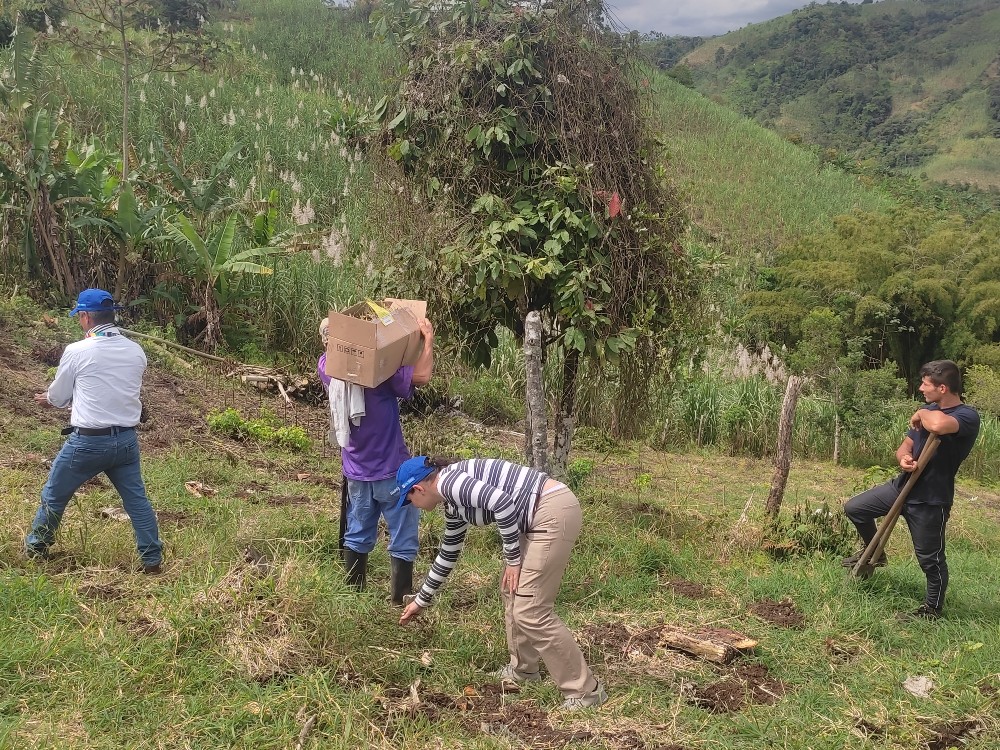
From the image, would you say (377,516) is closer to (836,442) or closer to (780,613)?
(780,613)

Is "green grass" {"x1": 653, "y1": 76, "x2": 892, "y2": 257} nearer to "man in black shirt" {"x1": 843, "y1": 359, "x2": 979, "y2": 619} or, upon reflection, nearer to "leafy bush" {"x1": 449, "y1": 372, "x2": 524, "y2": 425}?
"leafy bush" {"x1": 449, "y1": 372, "x2": 524, "y2": 425}

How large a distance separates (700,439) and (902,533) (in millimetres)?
3570

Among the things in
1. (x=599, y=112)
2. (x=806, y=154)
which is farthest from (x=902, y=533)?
(x=806, y=154)

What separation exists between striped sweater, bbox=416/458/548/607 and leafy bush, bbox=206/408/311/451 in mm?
4033

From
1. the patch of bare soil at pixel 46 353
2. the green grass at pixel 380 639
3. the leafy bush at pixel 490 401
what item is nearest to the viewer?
the green grass at pixel 380 639

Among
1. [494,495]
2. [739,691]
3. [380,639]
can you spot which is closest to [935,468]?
[739,691]

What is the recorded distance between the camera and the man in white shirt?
4.32 meters

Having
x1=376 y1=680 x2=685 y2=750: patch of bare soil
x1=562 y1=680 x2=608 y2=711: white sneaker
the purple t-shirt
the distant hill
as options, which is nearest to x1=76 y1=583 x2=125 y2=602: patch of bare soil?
the purple t-shirt

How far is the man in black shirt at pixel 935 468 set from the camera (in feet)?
15.5

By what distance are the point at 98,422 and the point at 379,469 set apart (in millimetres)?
1469

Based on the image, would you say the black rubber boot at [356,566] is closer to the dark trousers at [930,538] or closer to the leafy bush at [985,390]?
the dark trousers at [930,538]

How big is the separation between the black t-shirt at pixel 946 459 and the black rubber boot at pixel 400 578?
2993 millimetres

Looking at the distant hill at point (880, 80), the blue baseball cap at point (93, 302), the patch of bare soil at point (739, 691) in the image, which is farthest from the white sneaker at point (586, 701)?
the distant hill at point (880, 80)

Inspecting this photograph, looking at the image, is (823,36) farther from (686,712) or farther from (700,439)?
(686,712)
